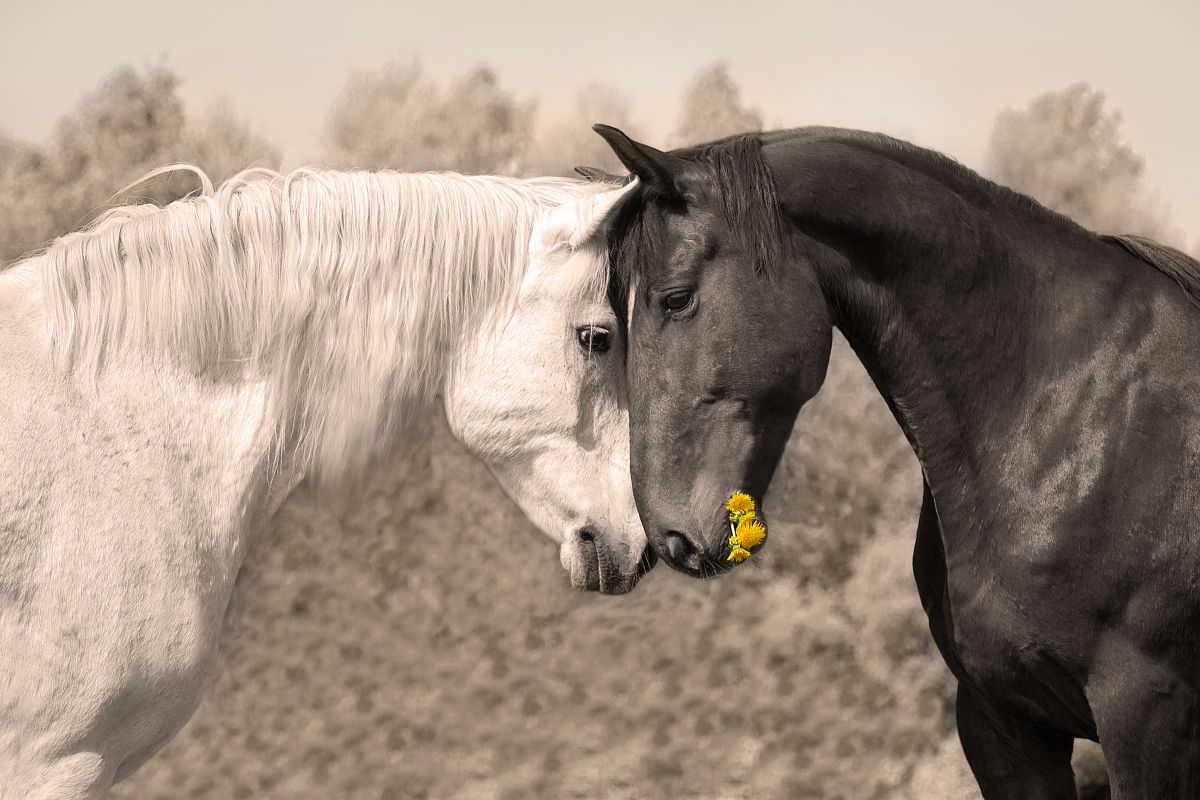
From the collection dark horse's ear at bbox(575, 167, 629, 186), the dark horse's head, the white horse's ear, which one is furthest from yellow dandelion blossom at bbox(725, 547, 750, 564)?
dark horse's ear at bbox(575, 167, 629, 186)

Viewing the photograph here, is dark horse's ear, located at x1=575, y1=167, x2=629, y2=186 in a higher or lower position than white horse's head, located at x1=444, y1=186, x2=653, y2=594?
higher

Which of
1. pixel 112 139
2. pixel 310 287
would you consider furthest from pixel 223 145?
pixel 310 287

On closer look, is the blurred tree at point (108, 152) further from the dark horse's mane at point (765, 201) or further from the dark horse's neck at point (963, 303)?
the dark horse's neck at point (963, 303)

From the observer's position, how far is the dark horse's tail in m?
2.04

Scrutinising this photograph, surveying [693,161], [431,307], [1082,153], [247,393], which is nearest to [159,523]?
[247,393]

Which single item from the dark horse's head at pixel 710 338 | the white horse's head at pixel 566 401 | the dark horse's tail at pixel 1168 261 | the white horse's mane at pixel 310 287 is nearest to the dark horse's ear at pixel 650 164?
the dark horse's head at pixel 710 338

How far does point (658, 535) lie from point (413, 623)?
1286mm

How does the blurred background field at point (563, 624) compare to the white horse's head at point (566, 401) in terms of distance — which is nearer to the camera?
the white horse's head at point (566, 401)

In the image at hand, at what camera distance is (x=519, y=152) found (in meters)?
3.14

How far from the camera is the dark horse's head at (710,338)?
1972 mm

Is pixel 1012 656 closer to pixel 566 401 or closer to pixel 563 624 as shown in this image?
pixel 566 401

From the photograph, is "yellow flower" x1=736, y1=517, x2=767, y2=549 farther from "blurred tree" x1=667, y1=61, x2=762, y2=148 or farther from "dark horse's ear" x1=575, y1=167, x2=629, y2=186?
"blurred tree" x1=667, y1=61, x2=762, y2=148

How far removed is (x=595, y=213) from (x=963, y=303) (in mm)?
655

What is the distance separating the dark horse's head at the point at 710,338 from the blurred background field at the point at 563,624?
3.71 ft
